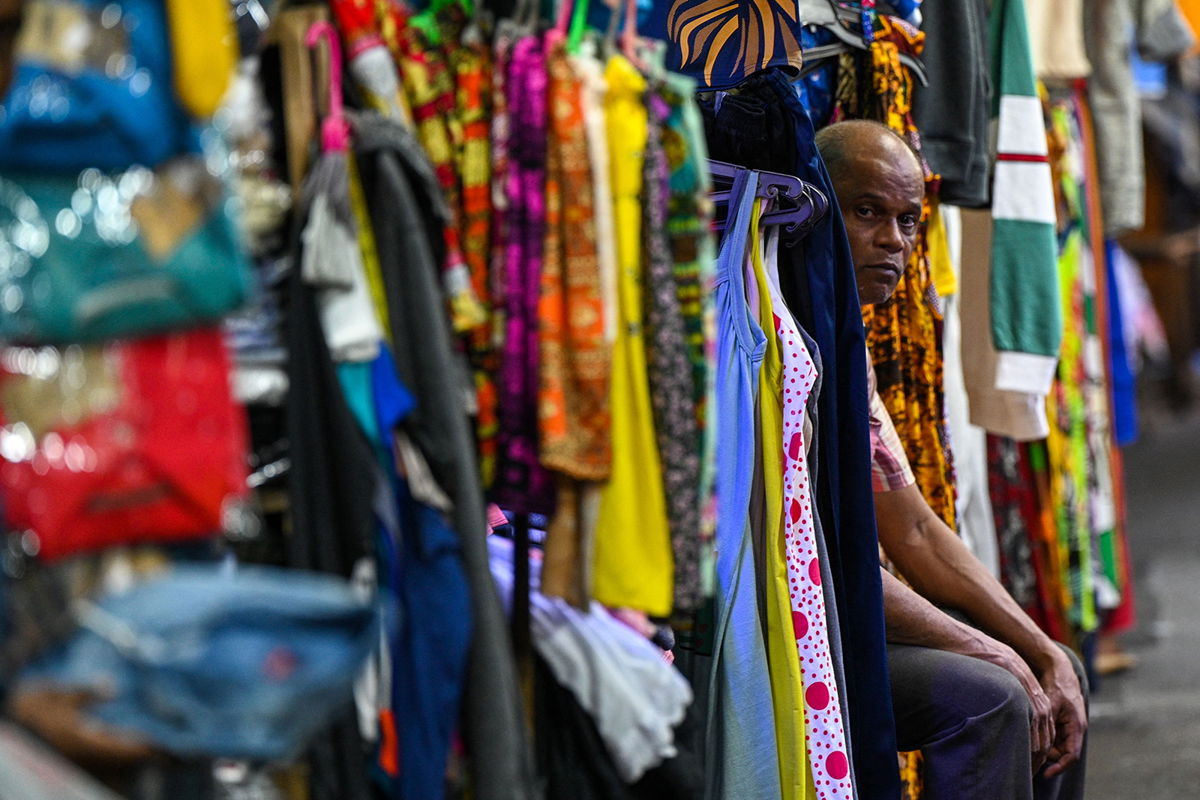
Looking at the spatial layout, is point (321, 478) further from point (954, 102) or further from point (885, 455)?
point (954, 102)

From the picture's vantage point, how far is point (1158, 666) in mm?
5246

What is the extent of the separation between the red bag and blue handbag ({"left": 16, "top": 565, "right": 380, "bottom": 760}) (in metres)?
0.08

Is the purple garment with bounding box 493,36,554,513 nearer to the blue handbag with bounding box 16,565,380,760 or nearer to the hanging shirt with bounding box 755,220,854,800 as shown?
the blue handbag with bounding box 16,565,380,760

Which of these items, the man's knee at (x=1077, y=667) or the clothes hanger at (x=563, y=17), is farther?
the man's knee at (x=1077, y=667)

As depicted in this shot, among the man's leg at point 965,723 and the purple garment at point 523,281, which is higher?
the purple garment at point 523,281

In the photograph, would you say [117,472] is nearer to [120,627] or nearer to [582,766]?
[120,627]

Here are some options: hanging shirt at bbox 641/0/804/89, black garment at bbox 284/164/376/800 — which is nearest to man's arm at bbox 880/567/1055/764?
hanging shirt at bbox 641/0/804/89

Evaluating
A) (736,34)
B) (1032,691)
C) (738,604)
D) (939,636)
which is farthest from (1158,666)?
(736,34)

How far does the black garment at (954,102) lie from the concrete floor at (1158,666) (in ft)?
5.94

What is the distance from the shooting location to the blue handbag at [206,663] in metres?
1.48

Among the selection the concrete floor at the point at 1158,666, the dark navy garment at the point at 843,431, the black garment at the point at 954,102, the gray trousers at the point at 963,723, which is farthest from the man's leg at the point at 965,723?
the concrete floor at the point at 1158,666

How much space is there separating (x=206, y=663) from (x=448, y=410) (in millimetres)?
436

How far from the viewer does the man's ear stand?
1.58 m

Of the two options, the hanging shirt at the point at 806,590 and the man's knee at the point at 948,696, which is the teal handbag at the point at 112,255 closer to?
the hanging shirt at the point at 806,590
